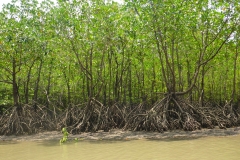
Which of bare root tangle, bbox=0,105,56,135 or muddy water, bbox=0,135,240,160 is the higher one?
bare root tangle, bbox=0,105,56,135

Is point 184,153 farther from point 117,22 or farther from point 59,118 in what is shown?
point 59,118

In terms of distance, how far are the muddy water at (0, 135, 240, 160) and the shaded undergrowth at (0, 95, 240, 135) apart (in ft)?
5.81

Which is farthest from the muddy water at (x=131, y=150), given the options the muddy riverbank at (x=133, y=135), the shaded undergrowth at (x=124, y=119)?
the shaded undergrowth at (x=124, y=119)

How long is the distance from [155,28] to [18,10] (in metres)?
5.68

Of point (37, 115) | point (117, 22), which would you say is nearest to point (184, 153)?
point (117, 22)

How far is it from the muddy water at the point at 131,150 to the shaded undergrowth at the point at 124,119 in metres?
1.77

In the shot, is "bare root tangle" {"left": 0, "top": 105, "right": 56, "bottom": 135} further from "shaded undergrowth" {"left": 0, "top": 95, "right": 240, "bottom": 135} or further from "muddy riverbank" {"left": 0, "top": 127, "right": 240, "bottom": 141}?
"muddy riverbank" {"left": 0, "top": 127, "right": 240, "bottom": 141}

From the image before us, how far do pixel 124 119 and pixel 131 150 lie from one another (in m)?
4.57

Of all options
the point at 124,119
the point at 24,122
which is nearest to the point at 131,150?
the point at 124,119

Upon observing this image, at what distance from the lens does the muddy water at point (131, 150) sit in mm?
6211

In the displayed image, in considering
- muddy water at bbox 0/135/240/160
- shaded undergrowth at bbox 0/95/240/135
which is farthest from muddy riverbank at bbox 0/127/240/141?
muddy water at bbox 0/135/240/160

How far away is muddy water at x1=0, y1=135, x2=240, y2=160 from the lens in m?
6.21

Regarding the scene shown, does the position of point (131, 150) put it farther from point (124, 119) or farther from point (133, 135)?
point (124, 119)

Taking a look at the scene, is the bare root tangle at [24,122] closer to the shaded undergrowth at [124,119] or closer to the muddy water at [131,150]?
the shaded undergrowth at [124,119]
